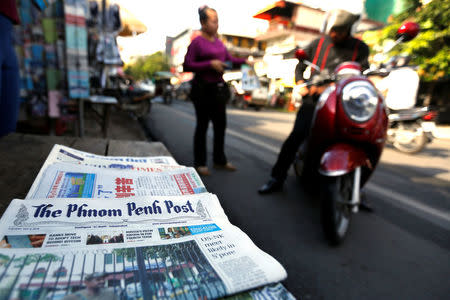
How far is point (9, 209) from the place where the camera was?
64 centimetres

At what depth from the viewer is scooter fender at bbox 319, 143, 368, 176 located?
4.39 ft

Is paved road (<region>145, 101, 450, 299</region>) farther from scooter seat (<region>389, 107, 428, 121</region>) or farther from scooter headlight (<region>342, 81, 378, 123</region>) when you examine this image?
scooter seat (<region>389, 107, 428, 121</region>)

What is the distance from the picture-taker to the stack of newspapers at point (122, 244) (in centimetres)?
47

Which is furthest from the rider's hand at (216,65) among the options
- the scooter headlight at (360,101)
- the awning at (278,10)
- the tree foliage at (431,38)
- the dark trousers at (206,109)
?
the awning at (278,10)

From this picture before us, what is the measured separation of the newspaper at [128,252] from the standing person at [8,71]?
0.94 metres

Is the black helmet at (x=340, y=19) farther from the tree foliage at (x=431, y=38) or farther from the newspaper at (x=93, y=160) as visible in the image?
the tree foliage at (x=431, y=38)

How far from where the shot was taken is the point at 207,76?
2363 millimetres

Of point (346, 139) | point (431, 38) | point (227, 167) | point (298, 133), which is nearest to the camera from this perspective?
point (346, 139)

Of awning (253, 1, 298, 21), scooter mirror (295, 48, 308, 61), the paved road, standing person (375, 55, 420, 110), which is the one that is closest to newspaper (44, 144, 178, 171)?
the paved road

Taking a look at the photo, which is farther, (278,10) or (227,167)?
(278,10)

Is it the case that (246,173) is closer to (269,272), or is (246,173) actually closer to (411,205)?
(411,205)

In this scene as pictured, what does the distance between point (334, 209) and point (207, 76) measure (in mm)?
1568

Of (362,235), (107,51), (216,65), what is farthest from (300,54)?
(107,51)

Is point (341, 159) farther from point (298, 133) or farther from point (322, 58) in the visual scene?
point (322, 58)
